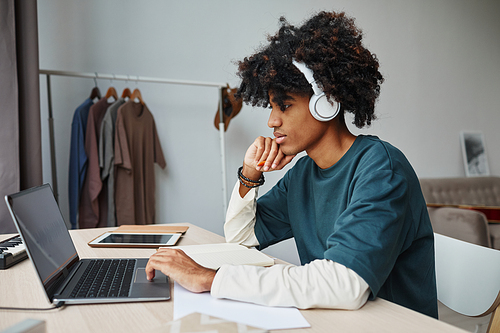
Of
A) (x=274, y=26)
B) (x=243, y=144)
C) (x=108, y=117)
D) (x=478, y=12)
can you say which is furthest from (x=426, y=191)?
(x=108, y=117)

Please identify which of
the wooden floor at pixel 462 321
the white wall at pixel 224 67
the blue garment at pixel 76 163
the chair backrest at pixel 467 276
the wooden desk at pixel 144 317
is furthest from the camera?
the white wall at pixel 224 67

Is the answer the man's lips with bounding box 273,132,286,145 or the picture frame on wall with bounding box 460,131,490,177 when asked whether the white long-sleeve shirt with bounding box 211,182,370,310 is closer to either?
the man's lips with bounding box 273,132,286,145

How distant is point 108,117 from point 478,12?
14.9 feet

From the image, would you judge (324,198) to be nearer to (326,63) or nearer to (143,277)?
(326,63)

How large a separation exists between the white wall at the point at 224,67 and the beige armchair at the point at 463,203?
41 centimetres

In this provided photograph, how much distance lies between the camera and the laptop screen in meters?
0.65

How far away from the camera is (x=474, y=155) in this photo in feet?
14.3

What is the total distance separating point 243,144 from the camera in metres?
3.16

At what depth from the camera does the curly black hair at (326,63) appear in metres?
0.96

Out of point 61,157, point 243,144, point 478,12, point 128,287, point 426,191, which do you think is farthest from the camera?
point 478,12

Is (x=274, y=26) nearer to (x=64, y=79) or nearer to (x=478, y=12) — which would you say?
(x=64, y=79)

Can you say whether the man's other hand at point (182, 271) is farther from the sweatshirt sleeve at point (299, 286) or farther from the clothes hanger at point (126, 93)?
the clothes hanger at point (126, 93)

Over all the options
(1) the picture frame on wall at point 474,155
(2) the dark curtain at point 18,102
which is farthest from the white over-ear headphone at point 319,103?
(1) the picture frame on wall at point 474,155

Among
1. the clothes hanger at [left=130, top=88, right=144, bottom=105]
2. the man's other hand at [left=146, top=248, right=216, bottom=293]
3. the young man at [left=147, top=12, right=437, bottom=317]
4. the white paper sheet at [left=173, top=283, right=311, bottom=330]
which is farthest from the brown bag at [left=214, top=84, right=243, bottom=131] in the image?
the white paper sheet at [left=173, top=283, right=311, bottom=330]
